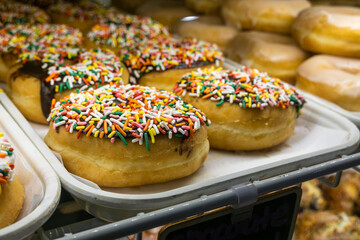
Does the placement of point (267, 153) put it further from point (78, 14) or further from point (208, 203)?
point (78, 14)

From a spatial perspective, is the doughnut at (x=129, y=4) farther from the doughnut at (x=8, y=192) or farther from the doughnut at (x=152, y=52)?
the doughnut at (x=8, y=192)

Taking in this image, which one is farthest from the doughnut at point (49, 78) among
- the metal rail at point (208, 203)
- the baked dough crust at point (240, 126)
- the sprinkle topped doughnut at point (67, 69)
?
the metal rail at point (208, 203)

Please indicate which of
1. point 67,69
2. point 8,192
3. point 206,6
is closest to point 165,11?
point 206,6

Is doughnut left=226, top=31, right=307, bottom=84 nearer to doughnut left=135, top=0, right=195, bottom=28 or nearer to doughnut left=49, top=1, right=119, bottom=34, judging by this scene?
doughnut left=135, top=0, right=195, bottom=28

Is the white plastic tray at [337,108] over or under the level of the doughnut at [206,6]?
under

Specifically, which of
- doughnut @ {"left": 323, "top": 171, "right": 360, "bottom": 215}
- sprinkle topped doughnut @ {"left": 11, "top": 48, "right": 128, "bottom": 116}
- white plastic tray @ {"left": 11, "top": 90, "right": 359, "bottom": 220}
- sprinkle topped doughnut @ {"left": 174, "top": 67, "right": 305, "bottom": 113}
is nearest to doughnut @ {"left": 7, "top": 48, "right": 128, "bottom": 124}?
sprinkle topped doughnut @ {"left": 11, "top": 48, "right": 128, "bottom": 116}

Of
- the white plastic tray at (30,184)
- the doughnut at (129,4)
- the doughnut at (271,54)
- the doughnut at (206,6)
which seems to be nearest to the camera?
the white plastic tray at (30,184)
